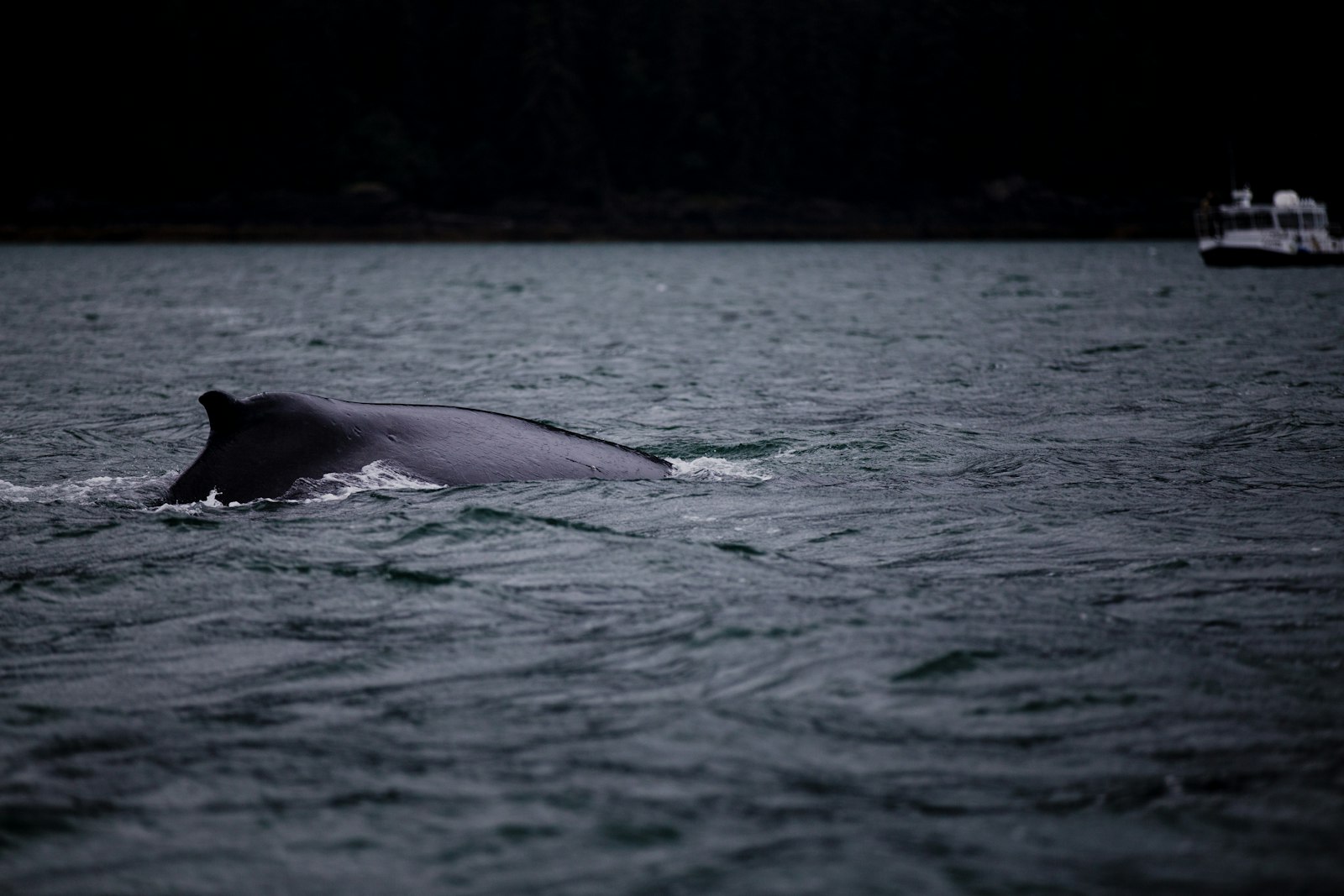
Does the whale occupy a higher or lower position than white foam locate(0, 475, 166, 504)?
higher

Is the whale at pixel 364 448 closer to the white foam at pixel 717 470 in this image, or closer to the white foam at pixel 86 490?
the white foam at pixel 717 470

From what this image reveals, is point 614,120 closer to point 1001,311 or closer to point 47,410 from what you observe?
point 1001,311

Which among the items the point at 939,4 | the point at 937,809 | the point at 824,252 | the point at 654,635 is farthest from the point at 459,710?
the point at 939,4

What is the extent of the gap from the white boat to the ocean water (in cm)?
4081

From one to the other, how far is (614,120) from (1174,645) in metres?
112

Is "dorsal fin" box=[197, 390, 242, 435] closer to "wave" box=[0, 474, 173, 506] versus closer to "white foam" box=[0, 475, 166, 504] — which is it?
"wave" box=[0, 474, 173, 506]

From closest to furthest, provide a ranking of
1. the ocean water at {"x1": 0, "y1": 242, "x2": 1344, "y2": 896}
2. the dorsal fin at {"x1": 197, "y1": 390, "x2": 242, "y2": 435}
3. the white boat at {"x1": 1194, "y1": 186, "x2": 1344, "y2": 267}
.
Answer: the ocean water at {"x1": 0, "y1": 242, "x2": 1344, "y2": 896} → the dorsal fin at {"x1": 197, "y1": 390, "x2": 242, "y2": 435} → the white boat at {"x1": 1194, "y1": 186, "x2": 1344, "y2": 267}

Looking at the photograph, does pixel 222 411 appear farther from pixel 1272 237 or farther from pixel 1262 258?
pixel 1272 237

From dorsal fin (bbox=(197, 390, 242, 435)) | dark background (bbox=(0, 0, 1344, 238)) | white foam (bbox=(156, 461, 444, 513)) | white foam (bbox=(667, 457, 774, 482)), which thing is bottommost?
white foam (bbox=(667, 457, 774, 482))

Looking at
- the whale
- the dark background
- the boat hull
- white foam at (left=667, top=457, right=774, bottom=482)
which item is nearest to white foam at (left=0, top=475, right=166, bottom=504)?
the whale

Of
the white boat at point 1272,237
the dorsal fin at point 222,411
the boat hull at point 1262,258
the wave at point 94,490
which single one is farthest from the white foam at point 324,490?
the boat hull at point 1262,258

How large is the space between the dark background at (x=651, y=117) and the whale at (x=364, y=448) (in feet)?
316

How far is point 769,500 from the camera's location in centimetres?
1002

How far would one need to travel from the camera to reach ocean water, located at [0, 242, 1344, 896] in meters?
4.55
